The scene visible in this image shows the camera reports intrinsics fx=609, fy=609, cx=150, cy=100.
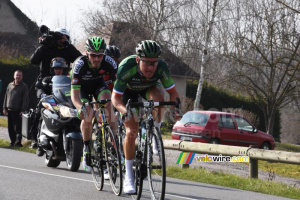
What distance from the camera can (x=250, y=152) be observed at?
11.5 m

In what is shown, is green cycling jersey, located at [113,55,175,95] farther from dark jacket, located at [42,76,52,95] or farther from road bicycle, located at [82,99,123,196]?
dark jacket, located at [42,76,52,95]

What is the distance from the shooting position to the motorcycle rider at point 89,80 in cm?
837

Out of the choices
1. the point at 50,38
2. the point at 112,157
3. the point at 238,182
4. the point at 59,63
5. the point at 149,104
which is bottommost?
the point at 238,182

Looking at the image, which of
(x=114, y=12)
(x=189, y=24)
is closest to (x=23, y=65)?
(x=114, y=12)

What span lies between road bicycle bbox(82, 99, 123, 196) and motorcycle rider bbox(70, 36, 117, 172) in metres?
0.09

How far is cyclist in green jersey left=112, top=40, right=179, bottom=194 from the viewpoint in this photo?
6.90 metres

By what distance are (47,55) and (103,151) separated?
3476 millimetres

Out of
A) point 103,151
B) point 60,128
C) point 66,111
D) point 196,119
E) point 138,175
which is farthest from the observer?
point 196,119

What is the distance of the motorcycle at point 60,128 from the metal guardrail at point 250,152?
339cm

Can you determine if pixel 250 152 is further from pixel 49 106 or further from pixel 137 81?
pixel 137 81

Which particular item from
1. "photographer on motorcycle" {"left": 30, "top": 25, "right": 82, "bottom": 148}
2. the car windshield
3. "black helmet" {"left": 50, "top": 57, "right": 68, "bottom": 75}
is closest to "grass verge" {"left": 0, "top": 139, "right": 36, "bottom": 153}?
"photographer on motorcycle" {"left": 30, "top": 25, "right": 82, "bottom": 148}

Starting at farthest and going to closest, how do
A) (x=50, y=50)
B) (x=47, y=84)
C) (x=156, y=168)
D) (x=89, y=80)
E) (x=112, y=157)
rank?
(x=50, y=50)
(x=47, y=84)
(x=89, y=80)
(x=112, y=157)
(x=156, y=168)

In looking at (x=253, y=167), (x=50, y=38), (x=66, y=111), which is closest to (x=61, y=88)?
(x=66, y=111)

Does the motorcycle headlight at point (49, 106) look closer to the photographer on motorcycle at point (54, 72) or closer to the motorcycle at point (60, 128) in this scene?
the motorcycle at point (60, 128)
